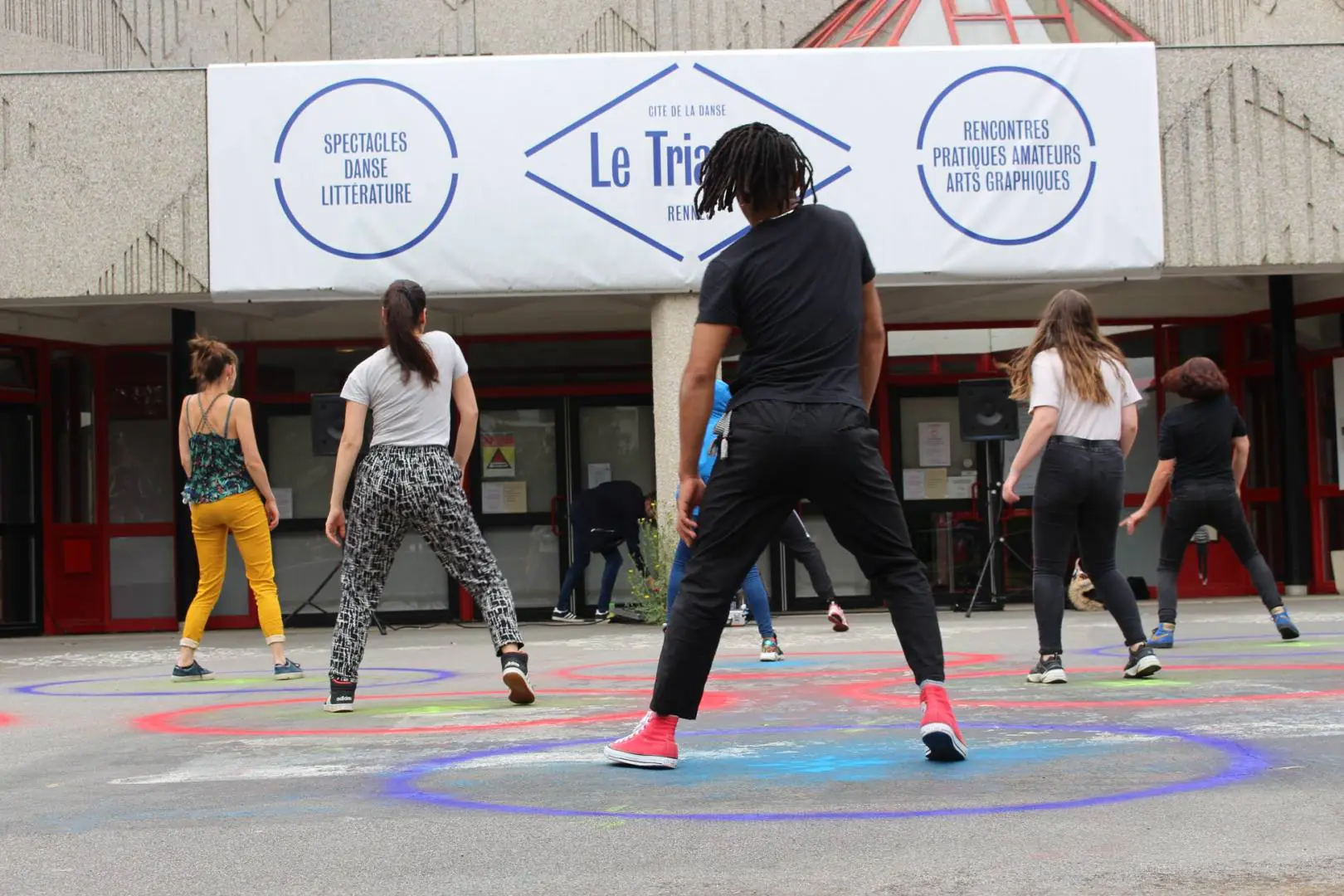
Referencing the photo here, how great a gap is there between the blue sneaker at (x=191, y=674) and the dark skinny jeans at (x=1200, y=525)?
5673 mm

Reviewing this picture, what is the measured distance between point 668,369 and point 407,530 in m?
7.13

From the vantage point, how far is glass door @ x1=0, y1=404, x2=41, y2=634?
52.7ft

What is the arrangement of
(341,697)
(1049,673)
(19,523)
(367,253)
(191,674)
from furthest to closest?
(19,523) → (367,253) → (191,674) → (1049,673) → (341,697)

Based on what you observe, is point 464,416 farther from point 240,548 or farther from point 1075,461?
point 1075,461

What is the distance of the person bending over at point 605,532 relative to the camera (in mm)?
15688

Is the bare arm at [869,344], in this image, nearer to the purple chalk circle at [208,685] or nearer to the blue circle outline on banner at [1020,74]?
the purple chalk circle at [208,685]

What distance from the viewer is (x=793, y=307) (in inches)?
192

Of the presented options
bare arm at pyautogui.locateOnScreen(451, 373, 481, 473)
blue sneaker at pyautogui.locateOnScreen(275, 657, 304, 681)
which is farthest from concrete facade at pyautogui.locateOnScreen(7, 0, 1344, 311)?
bare arm at pyautogui.locateOnScreen(451, 373, 481, 473)

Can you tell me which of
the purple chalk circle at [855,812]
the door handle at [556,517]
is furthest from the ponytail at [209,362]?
the door handle at [556,517]

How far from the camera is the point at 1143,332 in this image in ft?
55.0

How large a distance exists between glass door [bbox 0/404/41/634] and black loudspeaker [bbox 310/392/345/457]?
3.45m

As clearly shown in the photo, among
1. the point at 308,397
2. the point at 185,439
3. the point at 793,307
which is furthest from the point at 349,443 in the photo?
the point at 308,397

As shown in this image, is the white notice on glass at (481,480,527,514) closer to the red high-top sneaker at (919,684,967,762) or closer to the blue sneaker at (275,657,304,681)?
the blue sneaker at (275,657,304,681)

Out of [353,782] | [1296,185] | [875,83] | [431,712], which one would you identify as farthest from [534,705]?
[1296,185]
